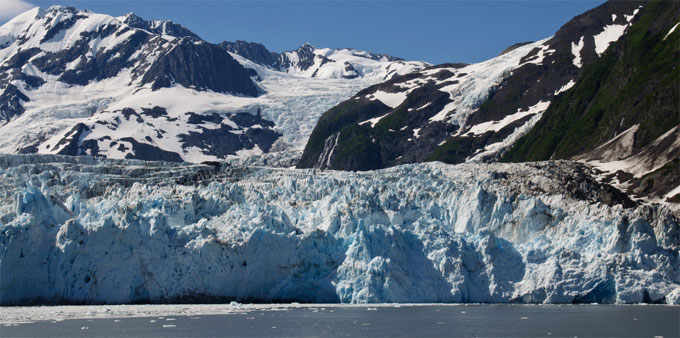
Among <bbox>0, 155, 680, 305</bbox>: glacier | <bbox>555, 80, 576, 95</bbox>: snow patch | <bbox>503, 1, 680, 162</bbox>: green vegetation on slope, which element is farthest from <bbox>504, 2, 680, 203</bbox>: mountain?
<bbox>0, 155, 680, 305</bbox>: glacier

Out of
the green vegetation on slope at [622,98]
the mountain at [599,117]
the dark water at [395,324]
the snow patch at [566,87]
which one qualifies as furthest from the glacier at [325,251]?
the snow patch at [566,87]

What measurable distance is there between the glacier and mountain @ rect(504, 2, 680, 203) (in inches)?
1948

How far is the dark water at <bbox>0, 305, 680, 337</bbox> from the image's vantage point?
1853 inches

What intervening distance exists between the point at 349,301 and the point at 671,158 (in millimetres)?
76806

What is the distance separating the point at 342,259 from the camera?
6178cm

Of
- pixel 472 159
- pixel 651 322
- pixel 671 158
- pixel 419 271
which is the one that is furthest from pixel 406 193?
pixel 472 159

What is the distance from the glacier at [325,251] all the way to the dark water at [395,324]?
2415 mm

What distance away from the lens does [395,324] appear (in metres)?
51.3

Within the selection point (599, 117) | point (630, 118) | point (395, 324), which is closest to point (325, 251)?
point (395, 324)

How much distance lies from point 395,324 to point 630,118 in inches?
4082

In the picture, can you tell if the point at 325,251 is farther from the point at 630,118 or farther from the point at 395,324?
the point at 630,118

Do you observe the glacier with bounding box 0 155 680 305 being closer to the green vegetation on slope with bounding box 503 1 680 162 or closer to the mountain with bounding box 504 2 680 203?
the mountain with bounding box 504 2 680 203

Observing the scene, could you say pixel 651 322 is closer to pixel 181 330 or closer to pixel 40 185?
pixel 181 330

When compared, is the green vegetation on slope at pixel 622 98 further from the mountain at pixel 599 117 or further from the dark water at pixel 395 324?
the dark water at pixel 395 324
